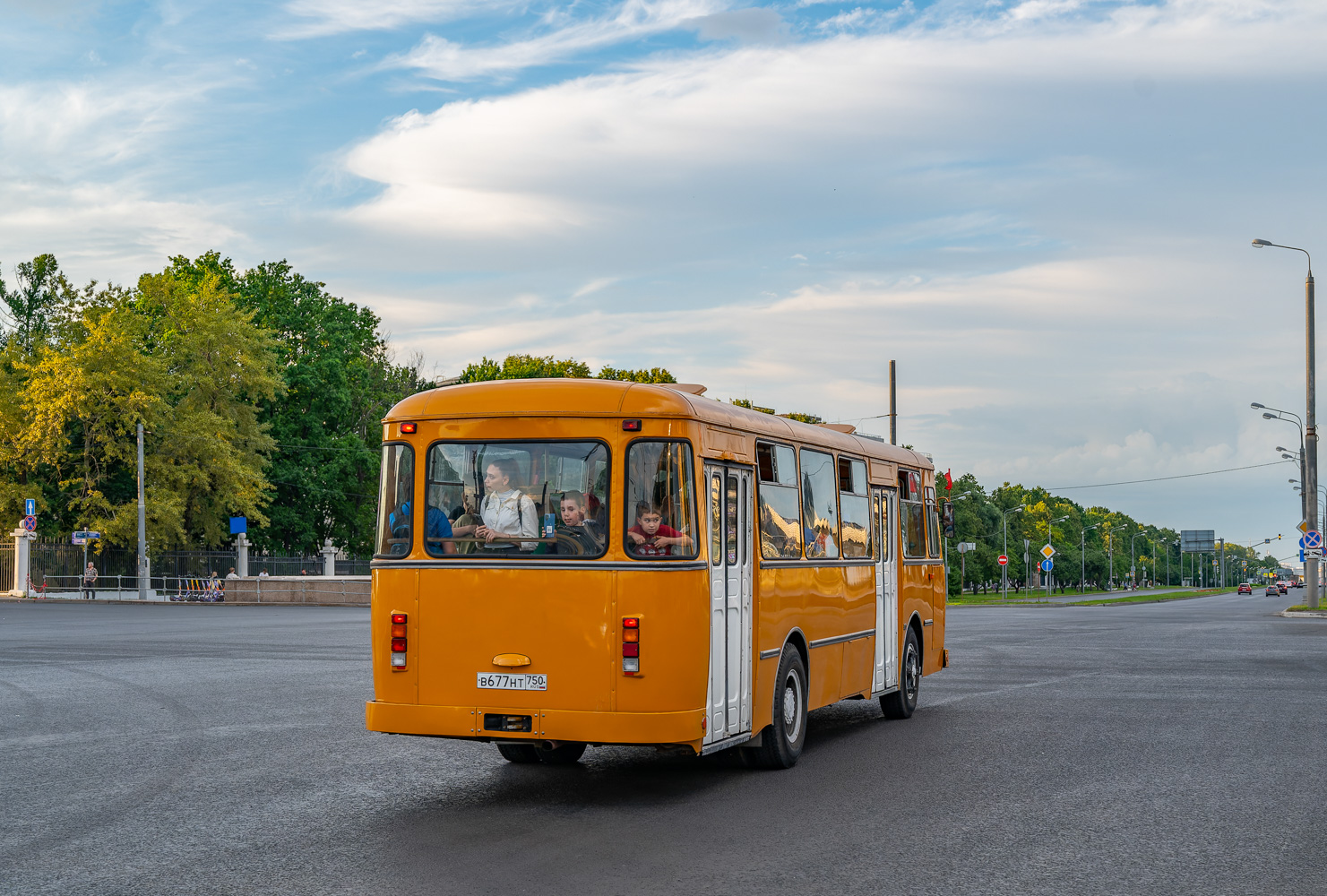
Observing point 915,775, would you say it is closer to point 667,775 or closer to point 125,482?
point 667,775

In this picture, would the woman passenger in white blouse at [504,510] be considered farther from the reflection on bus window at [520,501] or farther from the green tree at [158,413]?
the green tree at [158,413]

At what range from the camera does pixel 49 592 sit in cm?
5781

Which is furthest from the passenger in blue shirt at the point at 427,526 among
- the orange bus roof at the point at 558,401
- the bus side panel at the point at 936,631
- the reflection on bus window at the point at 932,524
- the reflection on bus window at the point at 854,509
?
the reflection on bus window at the point at 932,524

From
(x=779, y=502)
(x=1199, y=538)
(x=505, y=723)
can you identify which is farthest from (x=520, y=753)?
(x=1199, y=538)

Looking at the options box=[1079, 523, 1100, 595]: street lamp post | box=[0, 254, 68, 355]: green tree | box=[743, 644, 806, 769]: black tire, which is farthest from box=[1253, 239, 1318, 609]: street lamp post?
box=[1079, 523, 1100, 595]: street lamp post

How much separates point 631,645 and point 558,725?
0.70 m

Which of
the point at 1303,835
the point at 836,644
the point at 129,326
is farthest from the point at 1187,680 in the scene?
the point at 129,326

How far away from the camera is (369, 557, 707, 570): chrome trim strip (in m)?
9.27

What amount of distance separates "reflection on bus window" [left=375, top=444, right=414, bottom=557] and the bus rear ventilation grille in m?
1.29

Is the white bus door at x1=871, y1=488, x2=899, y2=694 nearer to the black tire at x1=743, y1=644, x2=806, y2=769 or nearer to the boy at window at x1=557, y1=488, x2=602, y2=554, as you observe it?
the black tire at x1=743, y1=644, x2=806, y2=769

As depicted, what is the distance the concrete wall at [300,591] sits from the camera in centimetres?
5159

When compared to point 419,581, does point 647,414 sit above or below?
above

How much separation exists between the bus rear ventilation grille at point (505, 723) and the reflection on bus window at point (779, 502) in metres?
2.42

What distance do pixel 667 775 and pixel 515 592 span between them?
227 cm
